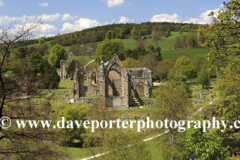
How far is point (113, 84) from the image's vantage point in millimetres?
39000

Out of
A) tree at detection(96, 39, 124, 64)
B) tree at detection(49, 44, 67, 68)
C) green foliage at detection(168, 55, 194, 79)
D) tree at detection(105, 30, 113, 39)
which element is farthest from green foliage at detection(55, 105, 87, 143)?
tree at detection(105, 30, 113, 39)

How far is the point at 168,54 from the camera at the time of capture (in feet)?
254

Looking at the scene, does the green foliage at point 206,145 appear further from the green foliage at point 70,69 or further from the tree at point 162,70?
the green foliage at point 70,69

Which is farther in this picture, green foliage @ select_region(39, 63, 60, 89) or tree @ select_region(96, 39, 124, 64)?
tree @ select_region(96, 39, 124, 64)

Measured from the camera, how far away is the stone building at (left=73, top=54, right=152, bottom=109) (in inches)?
1310

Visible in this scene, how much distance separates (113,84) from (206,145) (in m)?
26.2

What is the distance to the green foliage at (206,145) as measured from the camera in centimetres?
1377

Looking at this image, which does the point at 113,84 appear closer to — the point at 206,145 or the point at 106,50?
the point at 206,145

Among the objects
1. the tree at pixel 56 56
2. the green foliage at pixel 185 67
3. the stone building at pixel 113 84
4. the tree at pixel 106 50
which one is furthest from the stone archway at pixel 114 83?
the tree at pixel 56 56

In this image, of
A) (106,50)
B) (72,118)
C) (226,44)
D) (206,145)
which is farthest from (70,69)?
(226,44)

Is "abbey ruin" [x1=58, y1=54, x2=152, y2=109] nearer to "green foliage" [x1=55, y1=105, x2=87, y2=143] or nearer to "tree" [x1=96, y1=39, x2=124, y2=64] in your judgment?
"green foliage" [x1=55, y1=105, x2=87, y2=143]

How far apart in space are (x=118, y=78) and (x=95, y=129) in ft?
65.7

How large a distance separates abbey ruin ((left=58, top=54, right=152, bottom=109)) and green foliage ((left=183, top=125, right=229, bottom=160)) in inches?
713

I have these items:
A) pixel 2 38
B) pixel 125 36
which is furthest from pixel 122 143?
pixel 125 36
